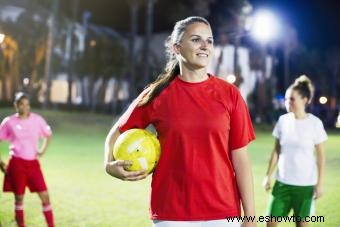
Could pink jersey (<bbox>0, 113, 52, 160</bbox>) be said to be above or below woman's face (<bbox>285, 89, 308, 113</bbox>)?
below

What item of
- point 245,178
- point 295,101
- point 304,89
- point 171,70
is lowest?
point 245,178

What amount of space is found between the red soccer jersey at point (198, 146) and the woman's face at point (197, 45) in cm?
15

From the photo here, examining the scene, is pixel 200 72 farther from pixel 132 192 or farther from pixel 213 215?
pixel 132 192

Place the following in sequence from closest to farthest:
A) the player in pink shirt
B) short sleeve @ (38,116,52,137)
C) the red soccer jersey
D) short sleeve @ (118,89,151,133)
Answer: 1. the red soccer jersey
2. short sleeve @ (118,89,151,133)
3. the player in pink shirt
4. short sleeve @ (38,116,52,137)

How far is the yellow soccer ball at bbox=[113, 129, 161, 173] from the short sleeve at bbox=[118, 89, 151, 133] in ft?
0.16

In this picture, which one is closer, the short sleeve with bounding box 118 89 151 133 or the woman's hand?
the woman's hand

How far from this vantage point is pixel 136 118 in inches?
146

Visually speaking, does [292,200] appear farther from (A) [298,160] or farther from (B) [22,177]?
(B) [22,177]

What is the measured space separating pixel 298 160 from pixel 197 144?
142 inches

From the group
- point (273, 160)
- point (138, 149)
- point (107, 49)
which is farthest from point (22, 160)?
point (107, 49)

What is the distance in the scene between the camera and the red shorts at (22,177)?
26.9 feet

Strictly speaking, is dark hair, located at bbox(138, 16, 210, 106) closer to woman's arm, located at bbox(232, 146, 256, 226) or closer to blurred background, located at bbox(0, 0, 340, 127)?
woman's arm, located at bbox(232, 146, 256, 226)

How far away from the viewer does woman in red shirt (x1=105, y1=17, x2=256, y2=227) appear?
135 inches

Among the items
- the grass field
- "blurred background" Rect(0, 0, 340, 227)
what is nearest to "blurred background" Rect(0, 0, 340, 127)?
"blurred background" Rect(0, 0, 340, 227)
